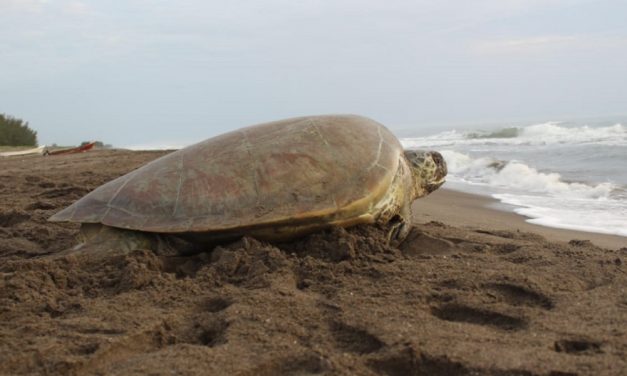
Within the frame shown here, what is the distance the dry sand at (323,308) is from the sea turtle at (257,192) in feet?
0.49

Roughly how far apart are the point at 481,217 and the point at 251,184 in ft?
11.9

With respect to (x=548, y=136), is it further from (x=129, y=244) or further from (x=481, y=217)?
(x=129, y=244)

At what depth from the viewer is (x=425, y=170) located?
14.6ft

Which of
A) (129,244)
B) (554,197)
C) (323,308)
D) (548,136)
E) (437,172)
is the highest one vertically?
(548,136)

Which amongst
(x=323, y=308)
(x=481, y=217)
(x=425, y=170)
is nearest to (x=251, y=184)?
(x=323, y=308)

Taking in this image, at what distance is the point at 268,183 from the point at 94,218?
1.12m

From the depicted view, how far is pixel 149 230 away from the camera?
330cm

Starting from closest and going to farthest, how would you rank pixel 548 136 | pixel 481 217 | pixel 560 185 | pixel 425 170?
pixel 425 170 → pixel 481 217 → pixel 560 185 → pixel 548 136

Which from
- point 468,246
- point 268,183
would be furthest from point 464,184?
point 268,183

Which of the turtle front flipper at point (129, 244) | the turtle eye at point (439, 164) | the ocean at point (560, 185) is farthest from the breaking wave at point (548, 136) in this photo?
the turtle front flipper at point (129, 244)

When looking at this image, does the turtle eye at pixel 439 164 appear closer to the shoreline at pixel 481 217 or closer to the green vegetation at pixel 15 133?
the shoreline at pixel 481 217

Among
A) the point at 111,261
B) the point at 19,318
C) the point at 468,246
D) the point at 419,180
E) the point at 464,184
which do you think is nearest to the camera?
the point at 19,318

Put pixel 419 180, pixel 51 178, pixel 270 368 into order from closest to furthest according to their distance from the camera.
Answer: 1. pixel 270 368
2. pixel 419 180
3. pixel 51 178

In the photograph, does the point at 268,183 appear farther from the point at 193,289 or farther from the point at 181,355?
the point at 181,355
